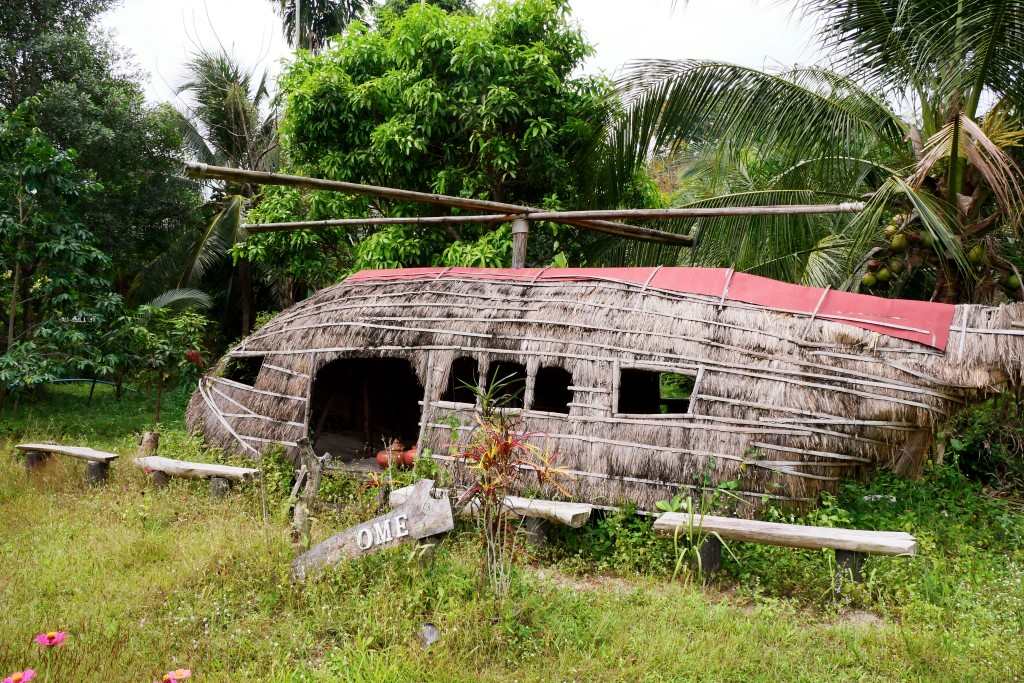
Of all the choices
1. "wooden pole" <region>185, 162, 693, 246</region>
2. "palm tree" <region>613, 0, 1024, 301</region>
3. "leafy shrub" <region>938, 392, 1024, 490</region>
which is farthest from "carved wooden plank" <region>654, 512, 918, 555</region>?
"wooden pole" <region>185, 162, 693, 246</region>

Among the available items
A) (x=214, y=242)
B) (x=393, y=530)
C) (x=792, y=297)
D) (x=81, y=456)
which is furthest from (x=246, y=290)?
(x=393, y=530)

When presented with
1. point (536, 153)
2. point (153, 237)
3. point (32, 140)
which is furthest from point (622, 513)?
point (153, 237)

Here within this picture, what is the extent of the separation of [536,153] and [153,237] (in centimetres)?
990

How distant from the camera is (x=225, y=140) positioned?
18.3 metres

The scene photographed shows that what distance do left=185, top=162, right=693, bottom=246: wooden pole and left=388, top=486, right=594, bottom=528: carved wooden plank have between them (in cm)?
315

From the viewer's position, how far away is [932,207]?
20.9 feet

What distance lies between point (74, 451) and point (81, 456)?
0.24 metres

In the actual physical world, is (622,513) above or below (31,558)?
above

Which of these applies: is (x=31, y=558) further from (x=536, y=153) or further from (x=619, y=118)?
(x=536, y=153)

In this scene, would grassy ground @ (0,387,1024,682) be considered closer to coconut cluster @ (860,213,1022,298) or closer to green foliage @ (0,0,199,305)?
coconut cluster @ (860,213,1022,298)

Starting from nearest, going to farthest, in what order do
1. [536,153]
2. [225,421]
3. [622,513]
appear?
[622,513] → [225,421] → [536,153]

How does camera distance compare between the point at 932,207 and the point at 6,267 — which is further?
the point at 6,267

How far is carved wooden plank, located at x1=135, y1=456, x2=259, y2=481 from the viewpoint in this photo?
7.00 meters

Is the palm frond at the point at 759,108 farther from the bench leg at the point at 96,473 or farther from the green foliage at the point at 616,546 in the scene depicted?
the bench leg at the point at 96,473
